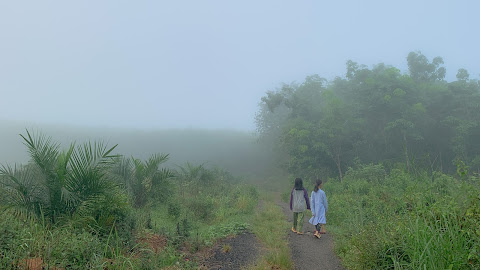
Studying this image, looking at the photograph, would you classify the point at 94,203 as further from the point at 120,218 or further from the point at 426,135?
the point at 426,135

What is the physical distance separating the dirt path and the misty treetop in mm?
14804

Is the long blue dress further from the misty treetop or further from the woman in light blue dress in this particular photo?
the misty treetop

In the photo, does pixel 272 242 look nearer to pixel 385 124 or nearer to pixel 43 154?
pixel 43 154

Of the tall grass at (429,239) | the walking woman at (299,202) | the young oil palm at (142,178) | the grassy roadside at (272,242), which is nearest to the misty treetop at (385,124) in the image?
the grassy roadside at (272,242)

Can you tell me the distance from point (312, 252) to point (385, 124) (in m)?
19.2

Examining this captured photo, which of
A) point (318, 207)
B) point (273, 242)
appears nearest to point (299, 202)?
point (318, 207)

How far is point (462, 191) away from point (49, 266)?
5.18 m

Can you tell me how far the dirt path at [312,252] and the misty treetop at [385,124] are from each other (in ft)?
48.6

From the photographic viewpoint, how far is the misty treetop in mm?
20047

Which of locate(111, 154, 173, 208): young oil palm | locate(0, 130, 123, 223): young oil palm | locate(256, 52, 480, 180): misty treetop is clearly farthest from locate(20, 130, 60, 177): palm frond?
locate(256, 52, 480, 180): misty treetop

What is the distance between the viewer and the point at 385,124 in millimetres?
21438

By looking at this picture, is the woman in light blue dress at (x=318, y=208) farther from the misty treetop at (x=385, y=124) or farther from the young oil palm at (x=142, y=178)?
the misty treetop at (x=385, y=124)

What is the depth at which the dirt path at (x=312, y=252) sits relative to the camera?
4.66 metres

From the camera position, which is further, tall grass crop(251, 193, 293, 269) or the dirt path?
the dirt path
